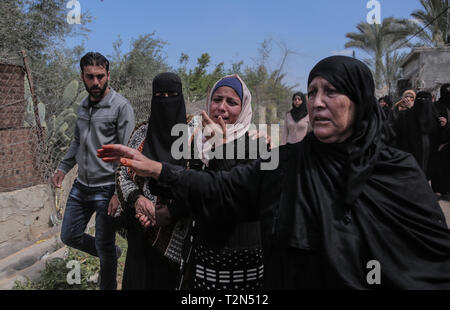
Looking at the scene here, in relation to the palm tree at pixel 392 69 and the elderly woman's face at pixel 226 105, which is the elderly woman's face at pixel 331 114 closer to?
the elderly woman's face at pixel 226 105

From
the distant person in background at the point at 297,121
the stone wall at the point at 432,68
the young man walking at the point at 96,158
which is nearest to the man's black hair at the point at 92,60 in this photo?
the young man walking at the point at 96,158

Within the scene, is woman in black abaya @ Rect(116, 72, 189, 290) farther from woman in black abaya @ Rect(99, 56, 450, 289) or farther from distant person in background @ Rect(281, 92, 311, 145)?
distant person in background @ Rect(281, 92, 311, 145)

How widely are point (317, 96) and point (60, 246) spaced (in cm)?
387

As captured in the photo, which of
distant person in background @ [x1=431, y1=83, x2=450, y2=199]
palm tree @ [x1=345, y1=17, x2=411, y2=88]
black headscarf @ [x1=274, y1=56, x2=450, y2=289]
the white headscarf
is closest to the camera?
black headscarf @ [x1=274, y1=56, x2=450, y2=289]

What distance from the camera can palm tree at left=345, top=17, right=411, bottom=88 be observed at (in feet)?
66.1

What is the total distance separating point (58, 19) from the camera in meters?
9.37

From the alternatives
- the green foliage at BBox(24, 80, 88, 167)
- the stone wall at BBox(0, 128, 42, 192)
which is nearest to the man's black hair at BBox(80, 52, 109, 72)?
the stone wall at BBox(0, 128, 42, 192)

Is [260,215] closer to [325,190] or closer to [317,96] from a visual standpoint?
[325,190]

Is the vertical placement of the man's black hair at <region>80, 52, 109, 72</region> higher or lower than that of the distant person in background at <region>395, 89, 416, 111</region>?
lower

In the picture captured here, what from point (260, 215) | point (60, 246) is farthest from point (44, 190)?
point (260, 215)

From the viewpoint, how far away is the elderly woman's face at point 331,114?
150 cm

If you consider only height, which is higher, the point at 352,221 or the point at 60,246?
the point at 352,221

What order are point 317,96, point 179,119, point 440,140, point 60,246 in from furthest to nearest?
1. point 440,140
2. point 60,246
3. point 179,119
4. point 317,96
